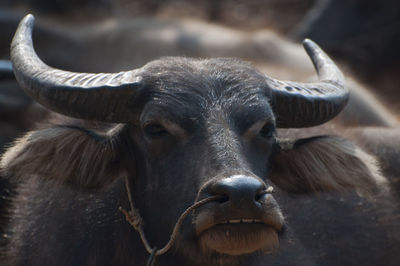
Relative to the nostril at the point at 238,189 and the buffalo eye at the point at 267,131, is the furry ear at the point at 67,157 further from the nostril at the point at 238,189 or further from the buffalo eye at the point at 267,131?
the nostril at the point at 238,189

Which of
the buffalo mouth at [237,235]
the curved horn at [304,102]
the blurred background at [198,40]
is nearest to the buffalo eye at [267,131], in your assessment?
the curved horn at [304,102]

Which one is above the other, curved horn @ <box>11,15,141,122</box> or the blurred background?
curved horn @ <box>11,15,141,122</box>

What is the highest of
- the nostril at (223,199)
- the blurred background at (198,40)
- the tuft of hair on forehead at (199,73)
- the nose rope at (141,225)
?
the tuft of hair on forehead at (199,73)

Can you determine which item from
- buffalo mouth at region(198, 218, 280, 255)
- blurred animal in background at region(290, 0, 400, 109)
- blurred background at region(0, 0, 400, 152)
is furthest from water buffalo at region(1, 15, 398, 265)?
blurred animal in background at region(290, 0, 400, 109)

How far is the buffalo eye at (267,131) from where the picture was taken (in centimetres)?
390

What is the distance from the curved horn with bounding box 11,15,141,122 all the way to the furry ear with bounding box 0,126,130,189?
0.15 meters

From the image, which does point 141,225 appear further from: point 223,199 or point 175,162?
point 223,199

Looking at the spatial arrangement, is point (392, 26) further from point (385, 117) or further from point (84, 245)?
point (84, 245)

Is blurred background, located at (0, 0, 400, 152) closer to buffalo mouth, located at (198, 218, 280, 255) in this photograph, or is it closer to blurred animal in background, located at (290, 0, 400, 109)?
blurred animal in background, located at (290, 0, 400, 109)

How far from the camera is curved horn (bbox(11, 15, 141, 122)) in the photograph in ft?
12.8

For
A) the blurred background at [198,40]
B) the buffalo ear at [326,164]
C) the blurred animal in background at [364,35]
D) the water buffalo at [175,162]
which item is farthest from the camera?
the blurred animal in background at [364,35]

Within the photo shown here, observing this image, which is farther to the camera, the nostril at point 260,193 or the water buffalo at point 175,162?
the water buffalo at point 175,162

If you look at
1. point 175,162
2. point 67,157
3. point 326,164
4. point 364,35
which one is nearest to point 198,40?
point 364,35

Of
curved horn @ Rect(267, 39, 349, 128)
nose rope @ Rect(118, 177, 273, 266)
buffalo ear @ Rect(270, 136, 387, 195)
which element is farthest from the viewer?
buffalo ear @ Rect(270, 136, 387, 195)
